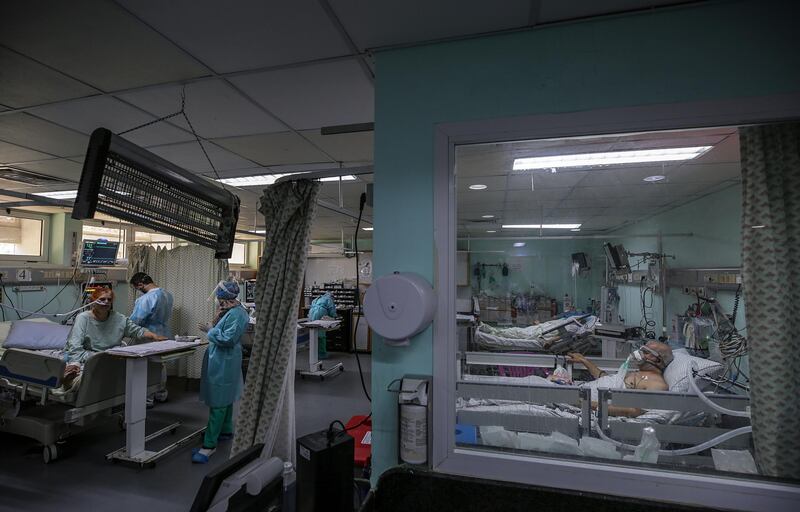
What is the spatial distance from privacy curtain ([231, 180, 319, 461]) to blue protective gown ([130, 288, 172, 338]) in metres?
2.88

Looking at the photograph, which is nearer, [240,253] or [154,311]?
[154,311]

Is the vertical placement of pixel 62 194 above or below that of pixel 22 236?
above

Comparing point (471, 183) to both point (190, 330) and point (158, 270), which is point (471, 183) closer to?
point (190, 330)

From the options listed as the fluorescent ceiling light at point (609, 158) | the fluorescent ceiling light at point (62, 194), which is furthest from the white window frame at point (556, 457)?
the fluorescent ceiling light at point (62, 194)

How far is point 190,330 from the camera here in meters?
4.62

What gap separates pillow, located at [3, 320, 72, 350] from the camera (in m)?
3.29

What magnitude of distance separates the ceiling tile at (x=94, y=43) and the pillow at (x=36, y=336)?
9.10 feet

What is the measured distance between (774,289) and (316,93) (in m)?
2.14

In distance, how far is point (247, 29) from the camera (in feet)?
4.69

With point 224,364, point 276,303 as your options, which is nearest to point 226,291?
point 224,364

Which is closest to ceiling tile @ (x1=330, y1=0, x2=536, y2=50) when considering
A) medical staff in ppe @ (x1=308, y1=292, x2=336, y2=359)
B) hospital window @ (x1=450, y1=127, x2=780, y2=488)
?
hospital window @ (x1=450, y1=127, x2=780, y2=488)

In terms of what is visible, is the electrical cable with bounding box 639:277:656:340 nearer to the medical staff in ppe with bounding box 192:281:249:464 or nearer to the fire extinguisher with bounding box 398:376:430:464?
the fire extinguisher with bounding box 398:376:430:464

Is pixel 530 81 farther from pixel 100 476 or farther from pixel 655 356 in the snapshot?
pixel 100 476

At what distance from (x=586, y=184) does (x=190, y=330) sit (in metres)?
4.74
